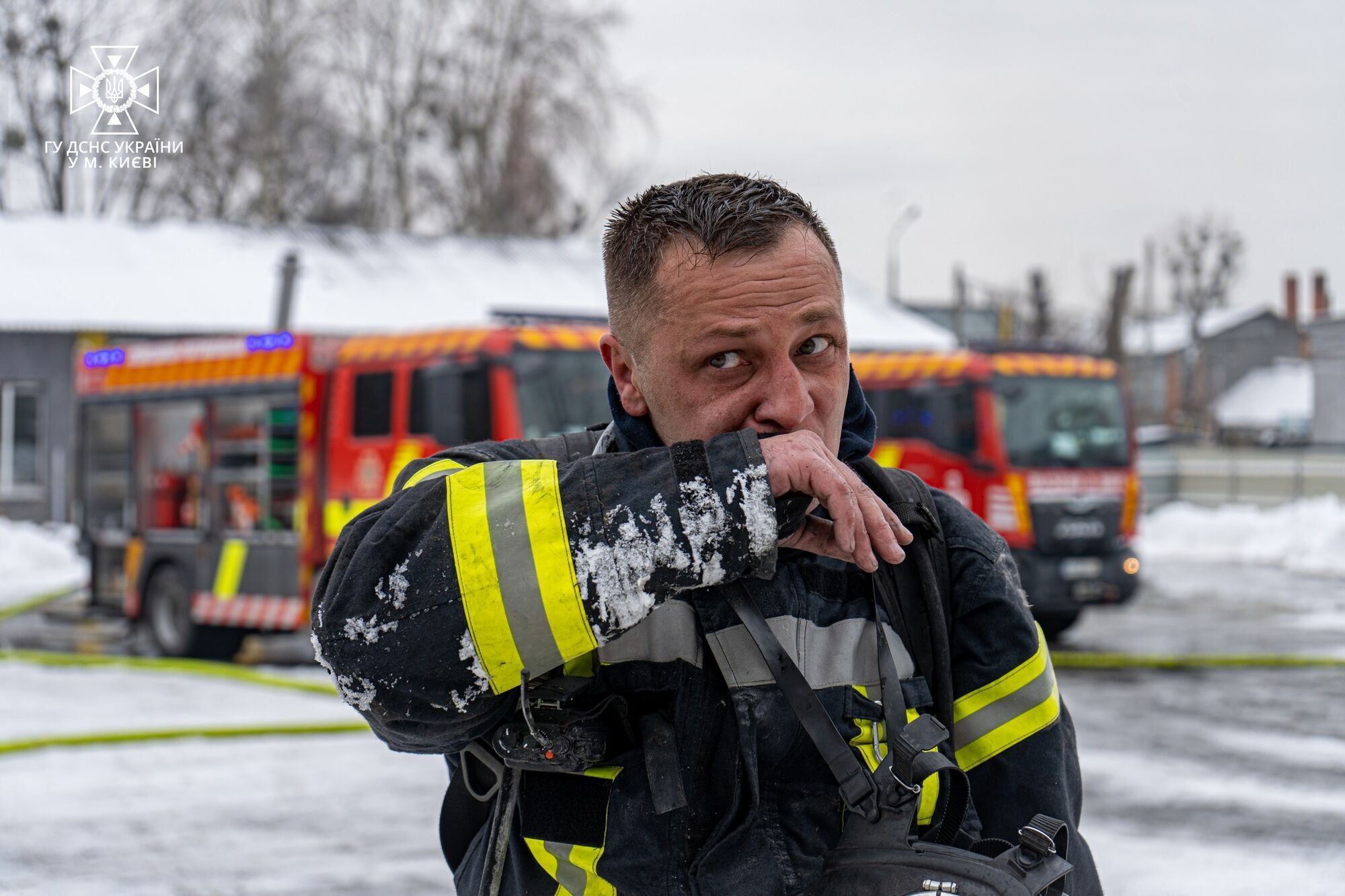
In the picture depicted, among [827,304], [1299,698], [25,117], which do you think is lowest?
[1299,698]

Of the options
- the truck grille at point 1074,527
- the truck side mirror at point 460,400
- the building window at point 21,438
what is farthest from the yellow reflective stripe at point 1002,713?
the building window at point 21,438

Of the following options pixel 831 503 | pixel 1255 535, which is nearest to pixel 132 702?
pixel 831 503

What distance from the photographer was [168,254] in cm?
2281

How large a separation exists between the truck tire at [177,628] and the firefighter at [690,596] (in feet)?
30.9

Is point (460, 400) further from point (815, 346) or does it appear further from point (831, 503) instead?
point (831, 503)

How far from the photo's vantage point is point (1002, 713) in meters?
1.73

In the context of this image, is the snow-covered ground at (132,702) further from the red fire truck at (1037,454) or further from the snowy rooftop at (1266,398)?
the snowy rooftop at (1266,398)

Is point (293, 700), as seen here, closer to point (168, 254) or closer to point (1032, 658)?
point (1032, 658)

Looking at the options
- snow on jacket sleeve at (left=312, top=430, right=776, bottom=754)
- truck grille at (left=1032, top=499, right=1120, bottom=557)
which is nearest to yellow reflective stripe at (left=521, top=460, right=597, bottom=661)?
snow on jacket sleeve at (left=312, top=430, right=776, bottom=754)

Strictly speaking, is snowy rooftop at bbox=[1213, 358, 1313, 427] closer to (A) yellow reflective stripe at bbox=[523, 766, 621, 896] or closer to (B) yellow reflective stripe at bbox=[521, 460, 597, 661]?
(A) yellow reflective stripe at bbox=[523, 766, 621, 896]

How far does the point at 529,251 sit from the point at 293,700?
19.4 m

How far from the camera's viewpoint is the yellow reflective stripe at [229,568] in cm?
1034

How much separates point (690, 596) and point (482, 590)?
10.5 inches

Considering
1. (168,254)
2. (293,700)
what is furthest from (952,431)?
(168,254)
